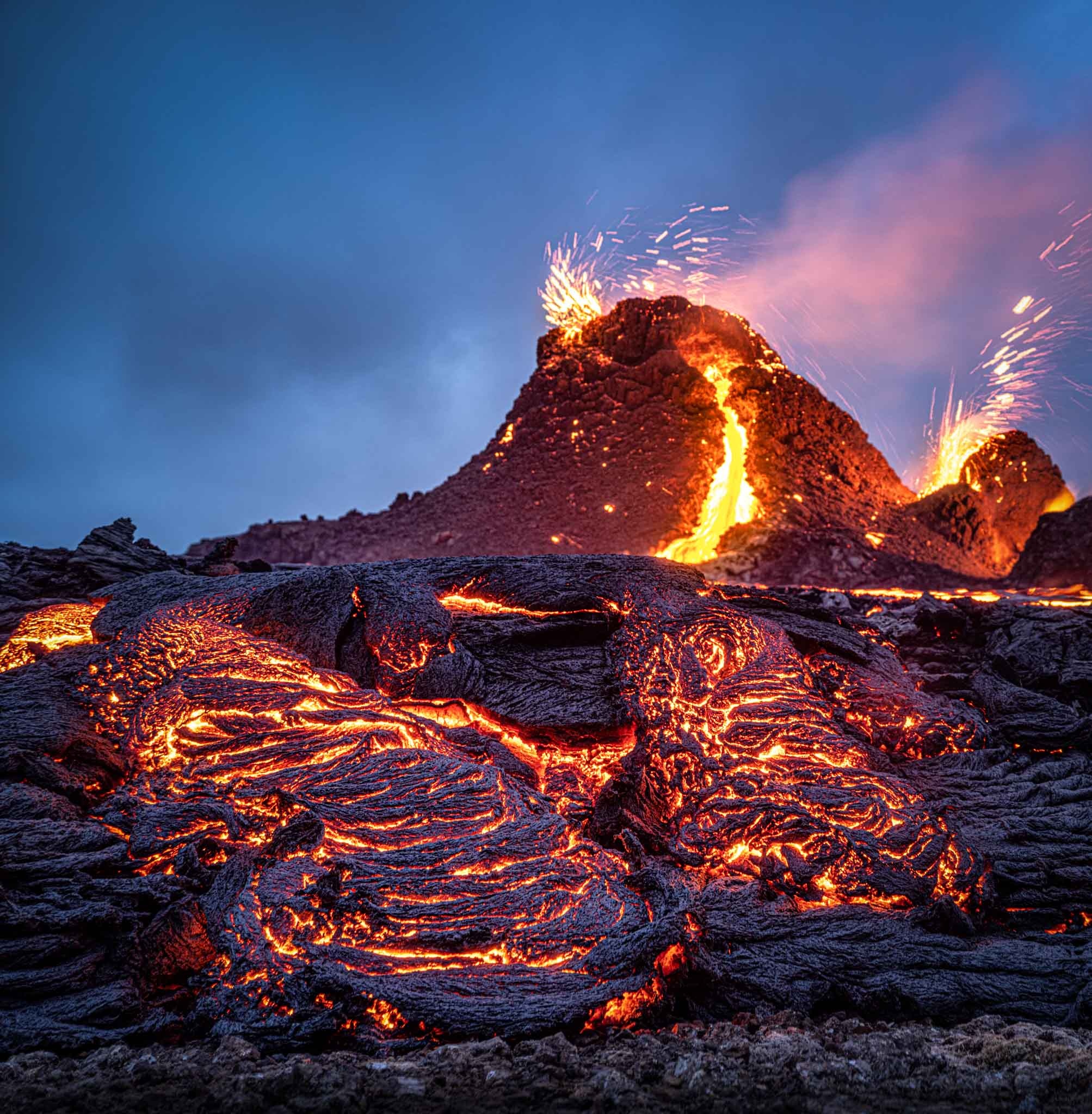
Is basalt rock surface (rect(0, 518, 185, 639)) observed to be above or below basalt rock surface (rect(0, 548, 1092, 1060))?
above

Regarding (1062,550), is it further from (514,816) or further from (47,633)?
(47,633)

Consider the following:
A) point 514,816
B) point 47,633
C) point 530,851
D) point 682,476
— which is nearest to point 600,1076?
point 530,851

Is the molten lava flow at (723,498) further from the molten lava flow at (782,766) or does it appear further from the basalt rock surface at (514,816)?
the molten lava flow at (782,766)

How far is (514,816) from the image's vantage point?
373 cm

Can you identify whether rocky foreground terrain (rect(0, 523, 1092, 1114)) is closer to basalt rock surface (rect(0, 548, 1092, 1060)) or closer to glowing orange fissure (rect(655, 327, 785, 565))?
basalt rock surface (rect(0, 548, 1092, 1060))

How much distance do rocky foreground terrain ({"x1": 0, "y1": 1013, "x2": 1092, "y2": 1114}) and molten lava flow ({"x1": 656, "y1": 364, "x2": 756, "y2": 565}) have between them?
16226 millimetres

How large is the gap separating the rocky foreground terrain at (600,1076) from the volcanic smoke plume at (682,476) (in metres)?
16.3

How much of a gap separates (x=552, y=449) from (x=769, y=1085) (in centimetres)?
2167

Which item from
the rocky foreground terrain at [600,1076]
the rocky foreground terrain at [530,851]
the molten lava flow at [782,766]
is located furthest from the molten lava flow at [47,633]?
the molten lava flow at [782,766]

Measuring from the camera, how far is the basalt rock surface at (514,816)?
2779mm

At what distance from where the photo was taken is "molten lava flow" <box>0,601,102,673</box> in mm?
4961

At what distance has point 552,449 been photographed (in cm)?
2303

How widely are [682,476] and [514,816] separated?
17848 mm

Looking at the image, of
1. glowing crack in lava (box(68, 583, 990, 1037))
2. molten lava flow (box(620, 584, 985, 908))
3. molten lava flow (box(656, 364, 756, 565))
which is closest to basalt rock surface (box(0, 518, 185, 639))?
glowing crack in lava (box(68, 583, 990, 1037))
